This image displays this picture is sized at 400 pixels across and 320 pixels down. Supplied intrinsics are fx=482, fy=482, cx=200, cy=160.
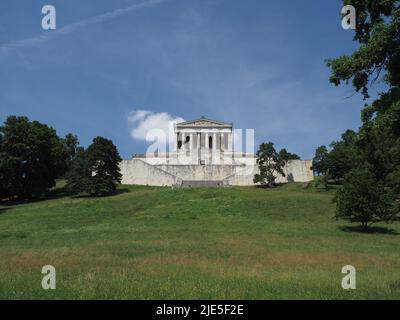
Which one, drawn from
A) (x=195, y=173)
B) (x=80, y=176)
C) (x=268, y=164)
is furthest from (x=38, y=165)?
(x=268, y=164)

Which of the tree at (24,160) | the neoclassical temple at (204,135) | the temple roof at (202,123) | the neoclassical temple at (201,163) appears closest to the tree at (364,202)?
the neoclassical temple at (201,163)

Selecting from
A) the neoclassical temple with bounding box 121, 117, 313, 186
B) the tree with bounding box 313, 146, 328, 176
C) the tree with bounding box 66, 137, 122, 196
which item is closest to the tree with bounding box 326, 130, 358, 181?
the tree with bounding box 313, 146, 328, 176

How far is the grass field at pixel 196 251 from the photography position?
12.4 m

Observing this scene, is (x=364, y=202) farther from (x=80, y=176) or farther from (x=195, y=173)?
(x=195, y=173)

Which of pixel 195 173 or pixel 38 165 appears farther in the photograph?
pixel 195 173

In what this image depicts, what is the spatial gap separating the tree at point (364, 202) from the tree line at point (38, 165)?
42380 mm

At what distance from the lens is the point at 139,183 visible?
322 ft

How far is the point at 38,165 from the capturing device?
263 ft

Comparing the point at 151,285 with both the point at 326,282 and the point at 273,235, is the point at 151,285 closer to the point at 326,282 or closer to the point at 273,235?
the point at 326,282

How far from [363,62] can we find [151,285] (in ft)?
29.6

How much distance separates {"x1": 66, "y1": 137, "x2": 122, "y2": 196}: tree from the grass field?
1299cm

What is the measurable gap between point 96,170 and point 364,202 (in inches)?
1878

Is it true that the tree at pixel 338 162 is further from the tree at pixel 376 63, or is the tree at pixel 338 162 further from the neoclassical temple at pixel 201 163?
the tree at pixel 376 63
